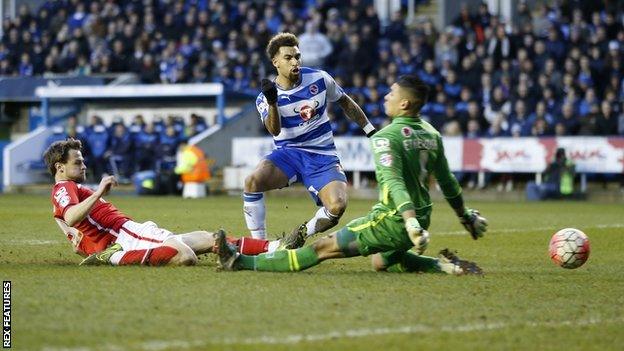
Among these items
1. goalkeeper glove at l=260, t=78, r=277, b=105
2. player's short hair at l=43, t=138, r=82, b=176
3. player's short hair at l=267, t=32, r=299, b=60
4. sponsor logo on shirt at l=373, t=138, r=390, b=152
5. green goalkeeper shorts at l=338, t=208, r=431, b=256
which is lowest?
green goalkeeper shorts at l=338, t=208, r=431, b=256

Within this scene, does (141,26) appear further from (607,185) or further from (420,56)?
(607,185)

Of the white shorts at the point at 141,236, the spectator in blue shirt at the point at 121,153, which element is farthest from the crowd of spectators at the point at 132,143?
the white shorts at the point at 141,236

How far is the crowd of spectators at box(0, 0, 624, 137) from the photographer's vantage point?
25016 millimetres

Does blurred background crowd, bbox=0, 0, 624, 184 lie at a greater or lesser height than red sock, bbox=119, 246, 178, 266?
greater

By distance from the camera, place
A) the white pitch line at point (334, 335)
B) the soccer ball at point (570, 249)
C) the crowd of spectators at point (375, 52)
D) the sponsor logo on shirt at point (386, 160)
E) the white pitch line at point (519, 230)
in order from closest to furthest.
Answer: the white pitch line at point (334, 335) < the sponsor logo on shirt at point (386, 160) < the soccer ball at point (570, 249) < the white pitch line at point (519, 230) < the crowd of spectators at point (375, 52)

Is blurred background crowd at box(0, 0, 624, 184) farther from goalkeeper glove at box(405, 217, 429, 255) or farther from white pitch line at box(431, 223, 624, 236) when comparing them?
goalkeeper glove at box(405, 217, 429, 255)

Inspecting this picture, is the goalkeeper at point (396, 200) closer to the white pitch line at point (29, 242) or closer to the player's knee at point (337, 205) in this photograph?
the player's knee at point (337, 205)

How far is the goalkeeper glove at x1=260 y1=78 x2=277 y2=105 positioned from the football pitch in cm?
147

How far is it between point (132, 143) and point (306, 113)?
18788 mm

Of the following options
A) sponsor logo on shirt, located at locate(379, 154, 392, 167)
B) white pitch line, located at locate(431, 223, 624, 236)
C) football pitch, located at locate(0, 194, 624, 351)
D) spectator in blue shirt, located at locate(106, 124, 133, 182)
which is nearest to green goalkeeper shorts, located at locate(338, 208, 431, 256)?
football pitch, located at locate(0, 194, 624, 351)

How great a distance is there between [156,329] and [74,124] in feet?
80.1

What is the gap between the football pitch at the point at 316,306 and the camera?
629 cm

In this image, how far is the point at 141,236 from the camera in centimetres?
982

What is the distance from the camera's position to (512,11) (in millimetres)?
31203
